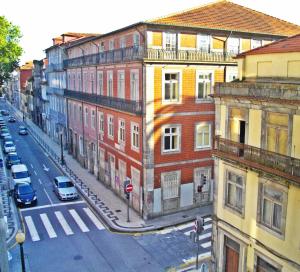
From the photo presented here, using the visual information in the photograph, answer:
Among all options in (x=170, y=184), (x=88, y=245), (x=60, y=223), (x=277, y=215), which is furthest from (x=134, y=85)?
(x=277, y=215)

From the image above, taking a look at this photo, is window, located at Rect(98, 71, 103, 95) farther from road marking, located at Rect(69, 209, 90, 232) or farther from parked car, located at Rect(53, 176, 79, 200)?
road marking, located at Rect(69, 209, 90, 232)

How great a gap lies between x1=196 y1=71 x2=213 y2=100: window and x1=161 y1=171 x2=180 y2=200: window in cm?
606

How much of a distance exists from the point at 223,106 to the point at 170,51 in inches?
354

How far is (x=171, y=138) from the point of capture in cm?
2666

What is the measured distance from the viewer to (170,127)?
26469mm

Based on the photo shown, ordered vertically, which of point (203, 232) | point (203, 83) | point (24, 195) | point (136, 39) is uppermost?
point (136, 39)

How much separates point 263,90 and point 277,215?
16.9 ft

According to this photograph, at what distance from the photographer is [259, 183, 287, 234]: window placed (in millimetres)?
14633

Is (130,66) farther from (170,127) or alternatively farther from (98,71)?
(98,71)

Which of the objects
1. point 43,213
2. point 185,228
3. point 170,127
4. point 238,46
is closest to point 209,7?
point 238,46

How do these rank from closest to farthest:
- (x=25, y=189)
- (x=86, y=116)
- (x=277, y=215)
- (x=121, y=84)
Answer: (x=277, y=215) < (x=121, y=84) < (x=25, y=189) < (x=86, y=116)

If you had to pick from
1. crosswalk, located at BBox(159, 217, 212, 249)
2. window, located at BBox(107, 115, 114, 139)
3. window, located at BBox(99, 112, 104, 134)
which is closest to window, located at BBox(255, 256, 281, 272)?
crosswalk, located at BBox(159, 217, 212, 249)

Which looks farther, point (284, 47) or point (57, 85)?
point (57, 85)

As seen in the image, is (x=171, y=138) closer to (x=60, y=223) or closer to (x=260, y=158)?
(x=60, y=223)
